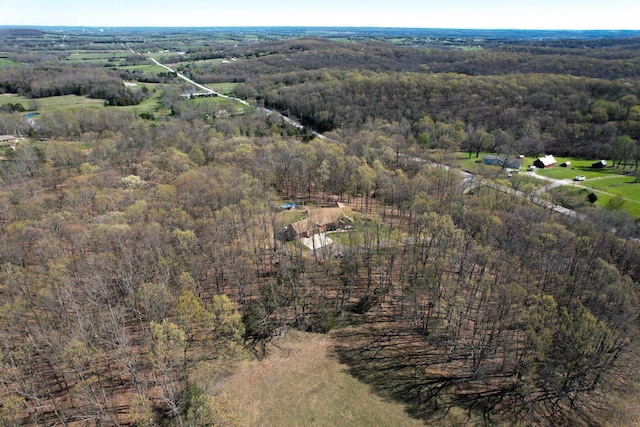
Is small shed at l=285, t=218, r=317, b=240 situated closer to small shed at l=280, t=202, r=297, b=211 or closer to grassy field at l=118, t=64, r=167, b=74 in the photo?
small shed at l=280, t=202, r=297, b=211

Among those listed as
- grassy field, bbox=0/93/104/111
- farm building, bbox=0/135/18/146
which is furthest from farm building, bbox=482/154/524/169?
grassy field, bbox=0/93/104/111

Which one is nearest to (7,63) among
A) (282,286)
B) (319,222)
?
(319,222)

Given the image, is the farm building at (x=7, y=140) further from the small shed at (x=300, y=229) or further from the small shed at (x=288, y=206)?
the small shed at (x=300, y=229)

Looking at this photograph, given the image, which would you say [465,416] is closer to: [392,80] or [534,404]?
[534,404]

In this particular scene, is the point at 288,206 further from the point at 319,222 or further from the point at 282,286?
the point at 282,286

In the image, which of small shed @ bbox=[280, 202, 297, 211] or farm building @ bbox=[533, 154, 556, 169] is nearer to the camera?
small shed @ bbox=[280, 202, 297, 211]

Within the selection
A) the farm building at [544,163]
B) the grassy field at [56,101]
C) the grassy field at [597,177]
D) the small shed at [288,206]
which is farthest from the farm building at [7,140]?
the farm building at [544,163]
